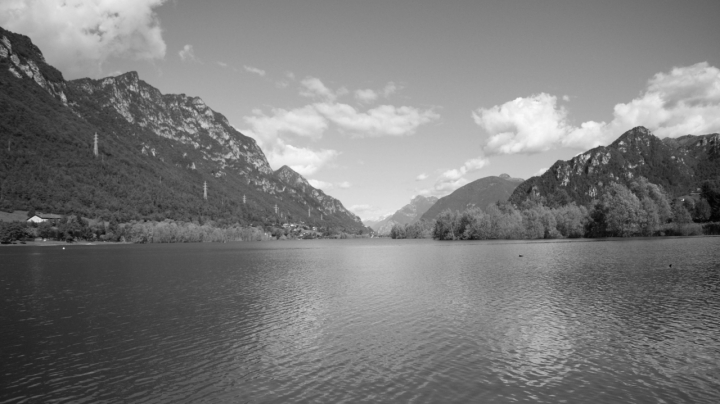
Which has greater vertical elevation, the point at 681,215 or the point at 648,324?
the point at 681,215

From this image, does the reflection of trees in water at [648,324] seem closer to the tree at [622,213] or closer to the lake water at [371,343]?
the lake water at [371,343]

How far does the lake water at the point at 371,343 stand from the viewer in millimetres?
19359

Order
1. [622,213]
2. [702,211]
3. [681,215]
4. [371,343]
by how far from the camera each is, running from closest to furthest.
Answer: [371,343] → [622,213] → [681,215] → [702,211]

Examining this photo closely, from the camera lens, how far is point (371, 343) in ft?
90.3

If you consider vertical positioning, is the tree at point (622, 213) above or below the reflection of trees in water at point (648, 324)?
above

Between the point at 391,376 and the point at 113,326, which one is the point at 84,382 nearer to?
the point at 113,326

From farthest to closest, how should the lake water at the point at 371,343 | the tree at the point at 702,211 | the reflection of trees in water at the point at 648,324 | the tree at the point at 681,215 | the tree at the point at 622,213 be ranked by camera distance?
the tree at the point at 702,211, the tree at the point at 681,215, the tree at the point at 622,213, the reflection of trees in water at the point at 648,324, the lake water at the point at 371,343

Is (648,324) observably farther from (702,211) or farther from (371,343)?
(702,211)

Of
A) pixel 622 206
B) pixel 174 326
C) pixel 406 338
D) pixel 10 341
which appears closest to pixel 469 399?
pixel 406 338

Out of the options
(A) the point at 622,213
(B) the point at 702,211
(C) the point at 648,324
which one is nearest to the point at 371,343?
(C) the point at 648,324

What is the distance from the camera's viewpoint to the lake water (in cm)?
1936

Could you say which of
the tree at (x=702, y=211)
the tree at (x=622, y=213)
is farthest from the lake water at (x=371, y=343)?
the tree at (x=702, y=211)

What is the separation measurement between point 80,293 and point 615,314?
61195 millimetres

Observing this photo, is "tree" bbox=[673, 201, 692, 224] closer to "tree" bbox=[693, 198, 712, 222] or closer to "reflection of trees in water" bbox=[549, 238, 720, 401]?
"tree" bbox=[693, 198, 712, 222]
